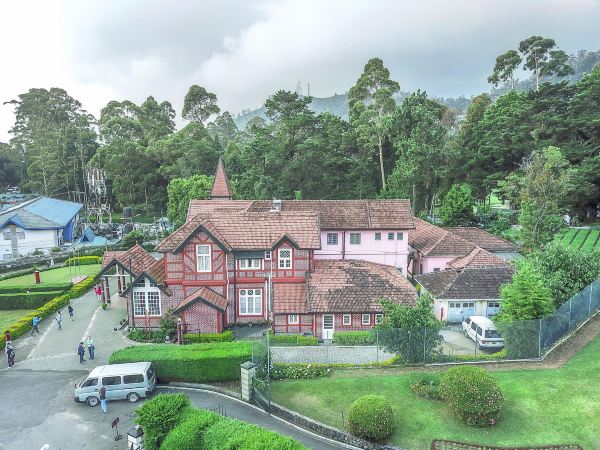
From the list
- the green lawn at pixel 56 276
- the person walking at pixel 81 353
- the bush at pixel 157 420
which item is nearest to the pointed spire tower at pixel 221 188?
the green lawn at pixel 56 276

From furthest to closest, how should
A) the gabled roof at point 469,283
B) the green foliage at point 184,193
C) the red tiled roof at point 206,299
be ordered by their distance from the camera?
the green foliage at point 184,193
the gabled roof at point 469,283
the red tiled roof at point 206,299

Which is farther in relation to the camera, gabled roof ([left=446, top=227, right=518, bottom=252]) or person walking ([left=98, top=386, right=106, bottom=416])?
gabled roof ([left=446, top=227, right=518, bottom=252])

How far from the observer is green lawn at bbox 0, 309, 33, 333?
34.1 metres

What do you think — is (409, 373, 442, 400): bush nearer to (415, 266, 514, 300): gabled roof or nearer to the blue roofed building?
(415, 266, 514, 300): gabled roof

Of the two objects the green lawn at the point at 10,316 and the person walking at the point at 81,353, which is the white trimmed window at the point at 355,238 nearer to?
the person walking at the point at 81,353

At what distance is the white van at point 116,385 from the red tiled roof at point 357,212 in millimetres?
19792

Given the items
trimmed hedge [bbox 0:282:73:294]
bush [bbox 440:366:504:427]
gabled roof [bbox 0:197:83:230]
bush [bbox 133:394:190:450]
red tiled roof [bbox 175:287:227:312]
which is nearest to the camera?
bush [bbox 133:394:190:450]

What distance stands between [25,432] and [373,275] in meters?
21.9

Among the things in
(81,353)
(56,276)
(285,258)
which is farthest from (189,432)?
(56,276)

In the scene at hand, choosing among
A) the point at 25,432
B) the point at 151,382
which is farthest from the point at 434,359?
the point at 25,432

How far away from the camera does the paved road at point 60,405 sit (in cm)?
1931

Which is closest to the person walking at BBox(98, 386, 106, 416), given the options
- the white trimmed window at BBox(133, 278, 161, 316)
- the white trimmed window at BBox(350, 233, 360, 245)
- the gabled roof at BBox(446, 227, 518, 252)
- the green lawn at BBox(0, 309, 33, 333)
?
the white trimmed window at BBox(133, 278, 161, 316)

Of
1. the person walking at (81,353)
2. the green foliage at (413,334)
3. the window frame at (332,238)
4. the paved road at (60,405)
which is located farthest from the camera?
the window frame at (332,238)

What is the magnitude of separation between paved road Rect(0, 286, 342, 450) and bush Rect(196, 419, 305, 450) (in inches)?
163
